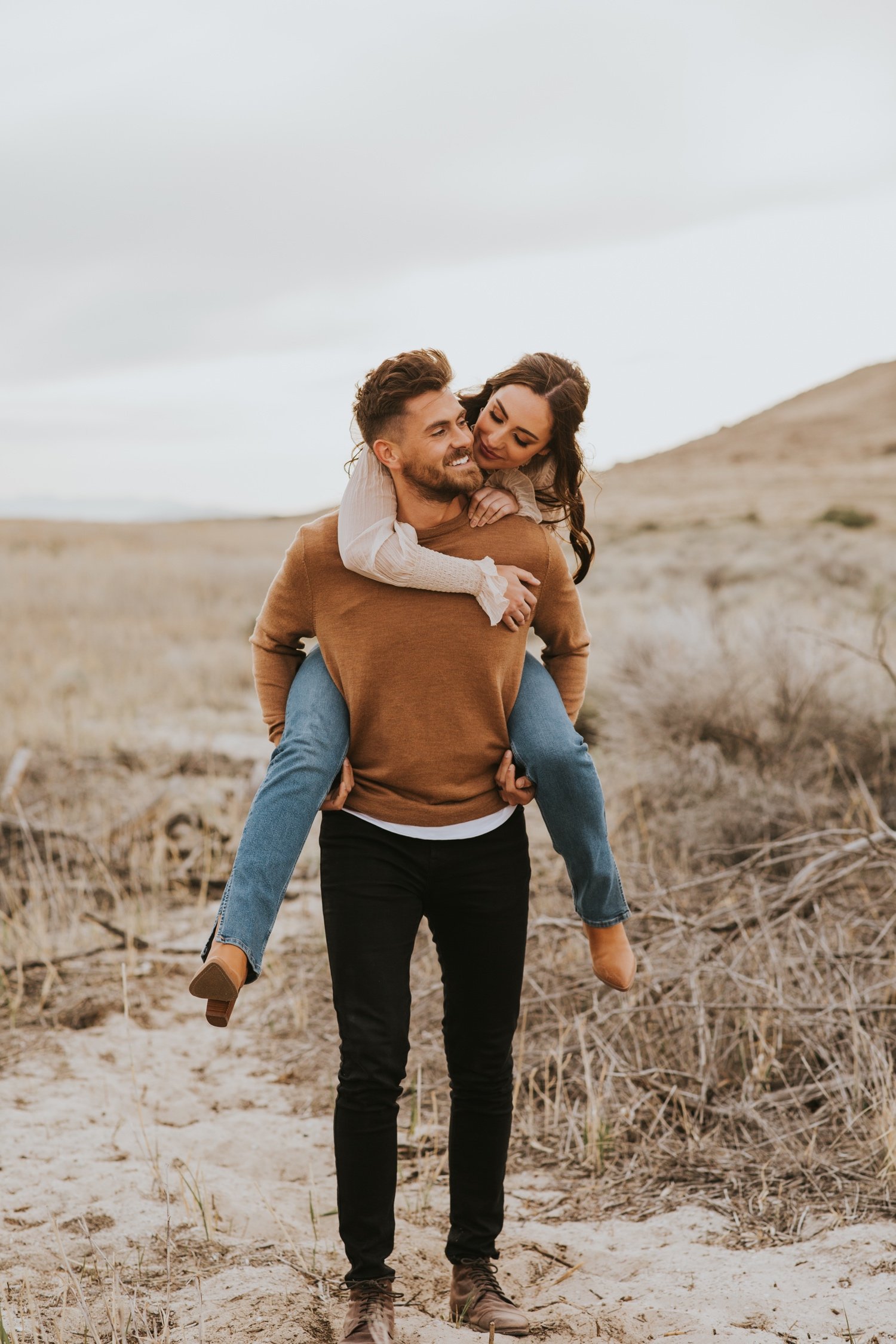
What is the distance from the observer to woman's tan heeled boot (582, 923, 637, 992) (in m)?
2.67

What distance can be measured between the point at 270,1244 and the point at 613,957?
4.14ft

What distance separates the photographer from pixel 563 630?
9.07ft

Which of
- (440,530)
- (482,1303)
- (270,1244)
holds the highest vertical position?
(440,530)

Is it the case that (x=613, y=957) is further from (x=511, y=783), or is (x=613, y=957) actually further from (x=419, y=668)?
(x=419, y=668)

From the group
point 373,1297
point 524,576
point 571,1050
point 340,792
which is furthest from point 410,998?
point 571,1050

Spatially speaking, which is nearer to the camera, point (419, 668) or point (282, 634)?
point (419, 668)

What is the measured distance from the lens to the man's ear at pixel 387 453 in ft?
8.30

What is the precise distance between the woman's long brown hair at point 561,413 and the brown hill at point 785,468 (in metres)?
6.17

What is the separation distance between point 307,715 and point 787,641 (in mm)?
5585

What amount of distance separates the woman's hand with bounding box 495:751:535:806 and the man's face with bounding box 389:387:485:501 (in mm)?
638

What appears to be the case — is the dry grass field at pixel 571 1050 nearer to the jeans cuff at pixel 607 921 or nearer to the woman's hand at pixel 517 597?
the jeans cuff at pixel 607 921

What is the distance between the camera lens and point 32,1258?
291 cm

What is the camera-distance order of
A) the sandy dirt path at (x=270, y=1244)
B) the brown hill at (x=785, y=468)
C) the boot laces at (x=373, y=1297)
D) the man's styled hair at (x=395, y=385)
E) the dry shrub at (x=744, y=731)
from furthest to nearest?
the brown hill at (x=785, y=468) → the dry shrub at (x=744, y=731) → the sandy dirt path at (x=270, y=1244) → the man's styled hair at (x=395, y=385) → the boot laces at (x=373, y=1297)

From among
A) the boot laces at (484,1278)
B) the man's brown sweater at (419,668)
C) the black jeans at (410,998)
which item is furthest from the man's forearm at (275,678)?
the boot laces at (484,1278)
